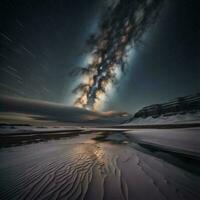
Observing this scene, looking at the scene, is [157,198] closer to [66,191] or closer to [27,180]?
[66,191]

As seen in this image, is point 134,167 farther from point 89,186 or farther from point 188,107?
point 188,107

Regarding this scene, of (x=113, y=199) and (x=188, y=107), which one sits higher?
(x=188, y=107)

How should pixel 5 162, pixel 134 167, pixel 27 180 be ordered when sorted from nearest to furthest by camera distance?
pixel 27 180 < pixel 134 167 < pixel 5 162

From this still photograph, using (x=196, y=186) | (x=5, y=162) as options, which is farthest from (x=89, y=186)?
(x=5, y=162)

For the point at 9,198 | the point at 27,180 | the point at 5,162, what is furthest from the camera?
the point at 5,162

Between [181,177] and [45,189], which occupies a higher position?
[181,177]

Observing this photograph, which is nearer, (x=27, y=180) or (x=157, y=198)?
(x=157, y=198)

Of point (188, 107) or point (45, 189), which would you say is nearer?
point (45, 189)

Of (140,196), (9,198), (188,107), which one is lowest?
(9,198)

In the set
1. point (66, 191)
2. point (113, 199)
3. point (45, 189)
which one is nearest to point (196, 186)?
point (113, 199)
